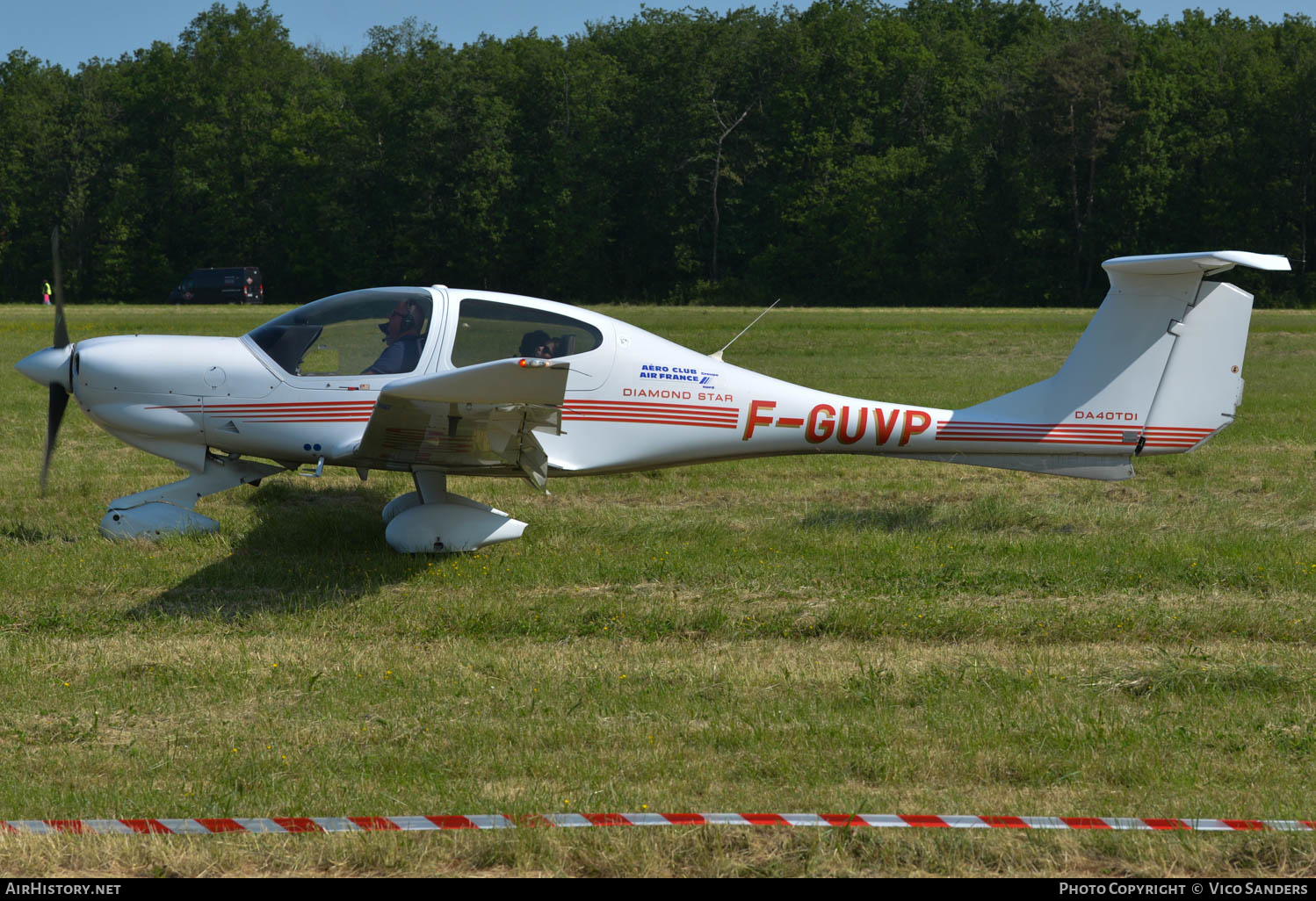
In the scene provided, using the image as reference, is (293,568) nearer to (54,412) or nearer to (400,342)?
(400,342)

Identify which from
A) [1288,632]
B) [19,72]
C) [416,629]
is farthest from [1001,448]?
[19,72]

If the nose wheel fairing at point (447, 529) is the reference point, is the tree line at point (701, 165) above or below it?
above

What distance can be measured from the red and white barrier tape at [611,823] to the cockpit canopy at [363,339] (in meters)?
4.70

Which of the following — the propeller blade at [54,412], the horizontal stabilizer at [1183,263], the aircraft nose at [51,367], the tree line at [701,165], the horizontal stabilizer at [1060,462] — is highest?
the tree line at [701,165]

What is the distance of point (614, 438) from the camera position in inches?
356

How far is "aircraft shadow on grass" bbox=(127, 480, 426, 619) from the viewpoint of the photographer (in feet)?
24.4

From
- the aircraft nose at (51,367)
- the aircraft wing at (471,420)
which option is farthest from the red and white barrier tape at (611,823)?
the aircraft nose at (51,367)

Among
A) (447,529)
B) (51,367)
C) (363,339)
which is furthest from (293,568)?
(51,367)

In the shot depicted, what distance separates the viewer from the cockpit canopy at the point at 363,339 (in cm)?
862

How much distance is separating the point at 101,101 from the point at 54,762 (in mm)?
67356

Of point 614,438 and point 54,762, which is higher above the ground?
point 614,438

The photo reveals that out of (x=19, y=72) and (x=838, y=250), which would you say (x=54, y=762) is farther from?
(x=19, y=72)

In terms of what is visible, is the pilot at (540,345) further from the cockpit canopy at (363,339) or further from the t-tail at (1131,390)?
the t-tail at (1131,390)

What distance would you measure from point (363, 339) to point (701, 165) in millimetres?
49335
